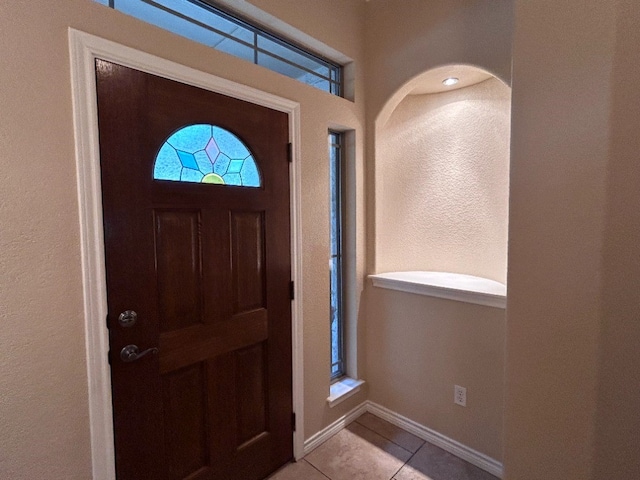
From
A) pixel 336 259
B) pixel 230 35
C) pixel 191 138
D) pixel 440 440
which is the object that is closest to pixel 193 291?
pixel 191 138

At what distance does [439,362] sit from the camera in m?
1.94

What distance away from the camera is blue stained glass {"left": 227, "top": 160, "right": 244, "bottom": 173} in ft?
4.98

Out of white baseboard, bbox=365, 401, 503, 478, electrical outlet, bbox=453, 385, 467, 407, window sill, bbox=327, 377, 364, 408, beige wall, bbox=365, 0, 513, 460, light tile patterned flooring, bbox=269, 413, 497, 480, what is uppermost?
beige wall, bbox=365, 0, 513, 460

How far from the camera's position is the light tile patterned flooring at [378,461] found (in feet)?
5.63

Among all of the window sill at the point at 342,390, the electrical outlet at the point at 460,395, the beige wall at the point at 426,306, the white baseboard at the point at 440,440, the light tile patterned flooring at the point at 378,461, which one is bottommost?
the light tile patterned flooring at the point at 378,461

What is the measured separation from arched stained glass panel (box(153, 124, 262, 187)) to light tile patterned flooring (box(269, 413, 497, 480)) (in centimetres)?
165

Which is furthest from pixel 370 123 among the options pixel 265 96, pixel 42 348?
pixel 42 348

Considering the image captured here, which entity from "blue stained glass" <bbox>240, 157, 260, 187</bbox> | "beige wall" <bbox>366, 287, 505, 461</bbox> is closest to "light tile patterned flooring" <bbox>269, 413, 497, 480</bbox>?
"beige wall" <bbox>366, 287, 505, 461</bbox>

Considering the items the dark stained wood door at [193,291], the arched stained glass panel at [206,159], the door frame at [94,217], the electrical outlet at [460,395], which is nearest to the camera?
the door frame at [94,217]

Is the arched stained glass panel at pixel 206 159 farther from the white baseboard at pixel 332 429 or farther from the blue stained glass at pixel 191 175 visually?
the white baseboard at pixel 332 429

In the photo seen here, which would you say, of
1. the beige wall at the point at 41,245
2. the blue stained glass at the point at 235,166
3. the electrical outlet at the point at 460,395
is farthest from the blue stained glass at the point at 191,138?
the electrical outlet at the point at 460,395

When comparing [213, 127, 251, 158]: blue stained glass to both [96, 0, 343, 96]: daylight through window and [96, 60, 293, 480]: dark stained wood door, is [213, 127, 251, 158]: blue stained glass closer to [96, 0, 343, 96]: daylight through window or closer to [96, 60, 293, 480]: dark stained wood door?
[96, 60, 293, 480]: dark stained wood door

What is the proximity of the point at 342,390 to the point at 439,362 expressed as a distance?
2.31 ft

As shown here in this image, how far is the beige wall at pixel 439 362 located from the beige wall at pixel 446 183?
42cm
